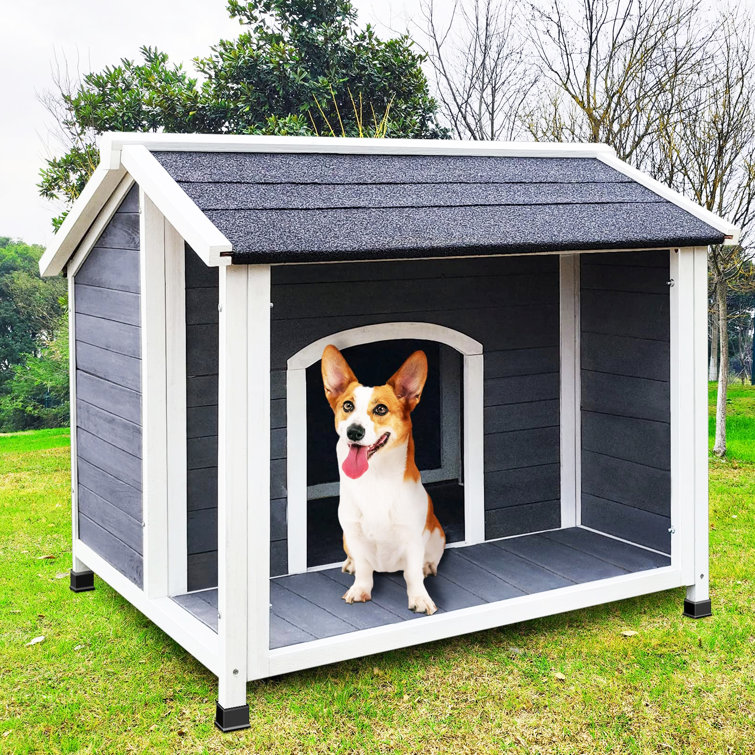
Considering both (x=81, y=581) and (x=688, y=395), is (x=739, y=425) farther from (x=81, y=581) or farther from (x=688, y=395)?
(x=81, y=581)

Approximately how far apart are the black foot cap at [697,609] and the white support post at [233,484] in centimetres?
234

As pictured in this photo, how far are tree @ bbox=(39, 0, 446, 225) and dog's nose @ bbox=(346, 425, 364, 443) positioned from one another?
9.12m

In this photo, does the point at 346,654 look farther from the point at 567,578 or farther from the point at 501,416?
the point at 501,416

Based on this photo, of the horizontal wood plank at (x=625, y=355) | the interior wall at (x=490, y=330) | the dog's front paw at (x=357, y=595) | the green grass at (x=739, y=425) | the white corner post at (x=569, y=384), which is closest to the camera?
the dog's front paw at (x=357, y=595)

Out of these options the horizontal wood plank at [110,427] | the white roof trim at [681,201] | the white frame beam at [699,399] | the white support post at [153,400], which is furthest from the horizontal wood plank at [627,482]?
the horizontal wood plank at [110,427]

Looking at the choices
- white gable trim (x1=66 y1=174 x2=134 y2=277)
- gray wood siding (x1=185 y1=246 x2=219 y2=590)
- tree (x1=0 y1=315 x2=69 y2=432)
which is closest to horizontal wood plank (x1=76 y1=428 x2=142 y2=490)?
gray wood siding (x1=185 y1=246 x2=219 y2=590)

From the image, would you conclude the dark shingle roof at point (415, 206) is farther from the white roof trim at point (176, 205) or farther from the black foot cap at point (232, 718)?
the black foot cap at point (232, 718)

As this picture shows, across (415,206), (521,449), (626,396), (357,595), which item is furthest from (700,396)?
(357,595)

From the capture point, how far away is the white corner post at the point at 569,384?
235 inches

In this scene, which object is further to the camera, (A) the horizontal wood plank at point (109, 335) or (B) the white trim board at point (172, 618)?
(A) the horizontal wood plank at point (109, 335)

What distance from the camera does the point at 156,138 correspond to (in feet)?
15.2

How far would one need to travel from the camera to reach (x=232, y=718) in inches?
161

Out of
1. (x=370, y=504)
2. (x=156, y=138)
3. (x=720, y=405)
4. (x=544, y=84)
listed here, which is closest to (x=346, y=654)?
(x=370, y=504)

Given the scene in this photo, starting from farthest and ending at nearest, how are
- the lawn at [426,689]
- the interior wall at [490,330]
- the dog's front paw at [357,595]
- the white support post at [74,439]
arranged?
the white support post at [74,439] < the interior wall at [490,330] < the dog's front paw at [357,595] < the lawn at [426,689]
